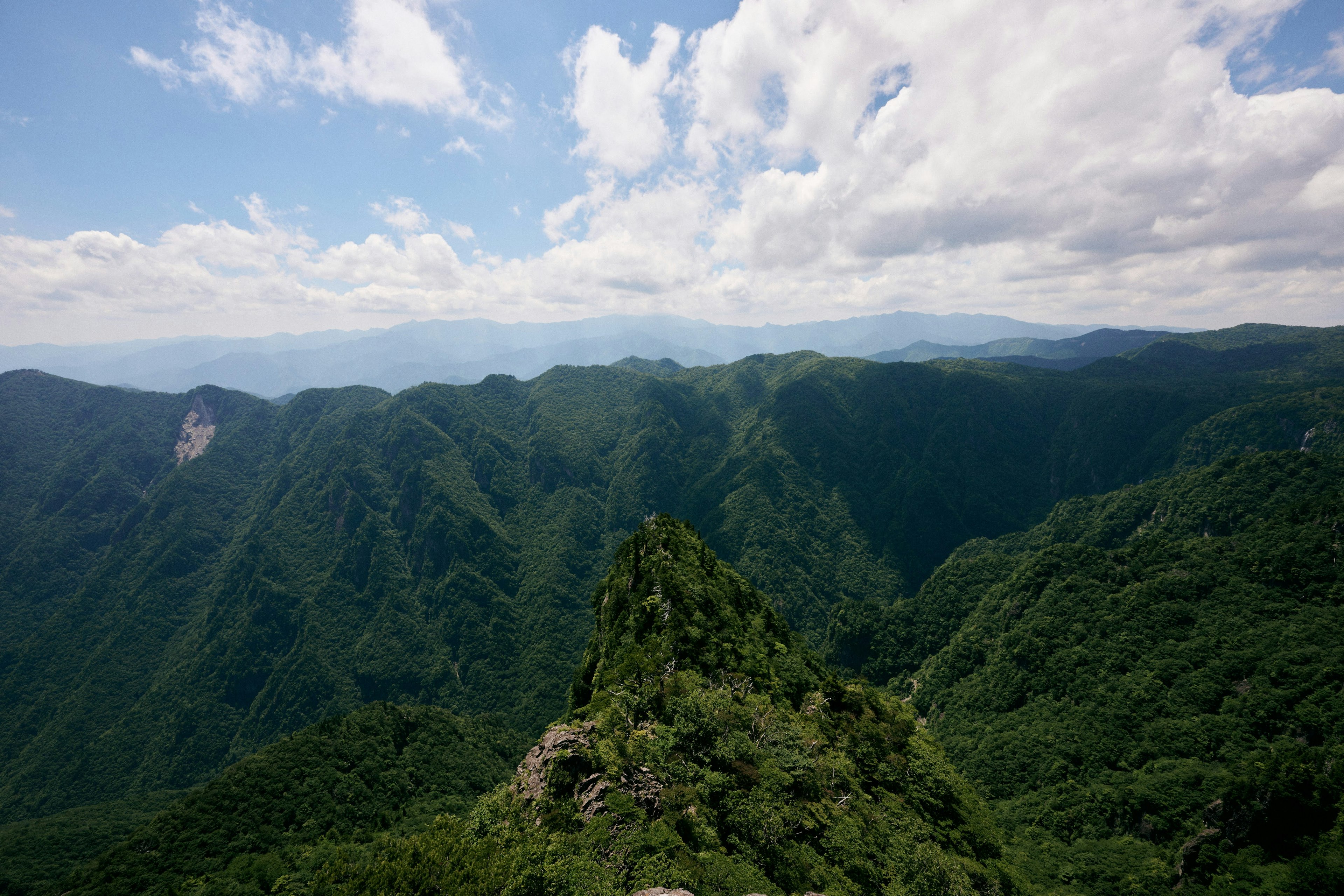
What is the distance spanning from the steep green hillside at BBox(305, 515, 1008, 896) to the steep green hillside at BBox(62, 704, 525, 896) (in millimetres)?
24783

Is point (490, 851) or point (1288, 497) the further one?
point (1288, 497)

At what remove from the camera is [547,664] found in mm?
180750

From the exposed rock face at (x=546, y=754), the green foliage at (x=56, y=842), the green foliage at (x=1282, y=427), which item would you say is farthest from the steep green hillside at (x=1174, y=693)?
the green foliage at (x=56, y=842)

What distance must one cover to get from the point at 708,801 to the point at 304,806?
256ft

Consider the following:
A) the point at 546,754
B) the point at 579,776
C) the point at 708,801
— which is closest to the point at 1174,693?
the point at 708,801

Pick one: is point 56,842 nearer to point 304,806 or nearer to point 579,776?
point 304,806

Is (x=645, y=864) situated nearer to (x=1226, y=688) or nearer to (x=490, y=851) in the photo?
(x=490, y=851)

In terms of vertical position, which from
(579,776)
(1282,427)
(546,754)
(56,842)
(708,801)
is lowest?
(56,842)

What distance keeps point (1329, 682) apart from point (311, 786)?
14851 centimetres

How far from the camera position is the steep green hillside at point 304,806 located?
59.6 metres

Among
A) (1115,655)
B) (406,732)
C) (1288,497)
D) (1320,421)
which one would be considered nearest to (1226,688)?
(1115,655)

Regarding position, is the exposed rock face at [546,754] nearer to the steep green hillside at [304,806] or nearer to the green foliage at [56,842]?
the steep green hillside at [304,806]

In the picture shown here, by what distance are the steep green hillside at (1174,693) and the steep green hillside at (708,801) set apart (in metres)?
27.6

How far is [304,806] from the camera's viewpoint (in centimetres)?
7456
